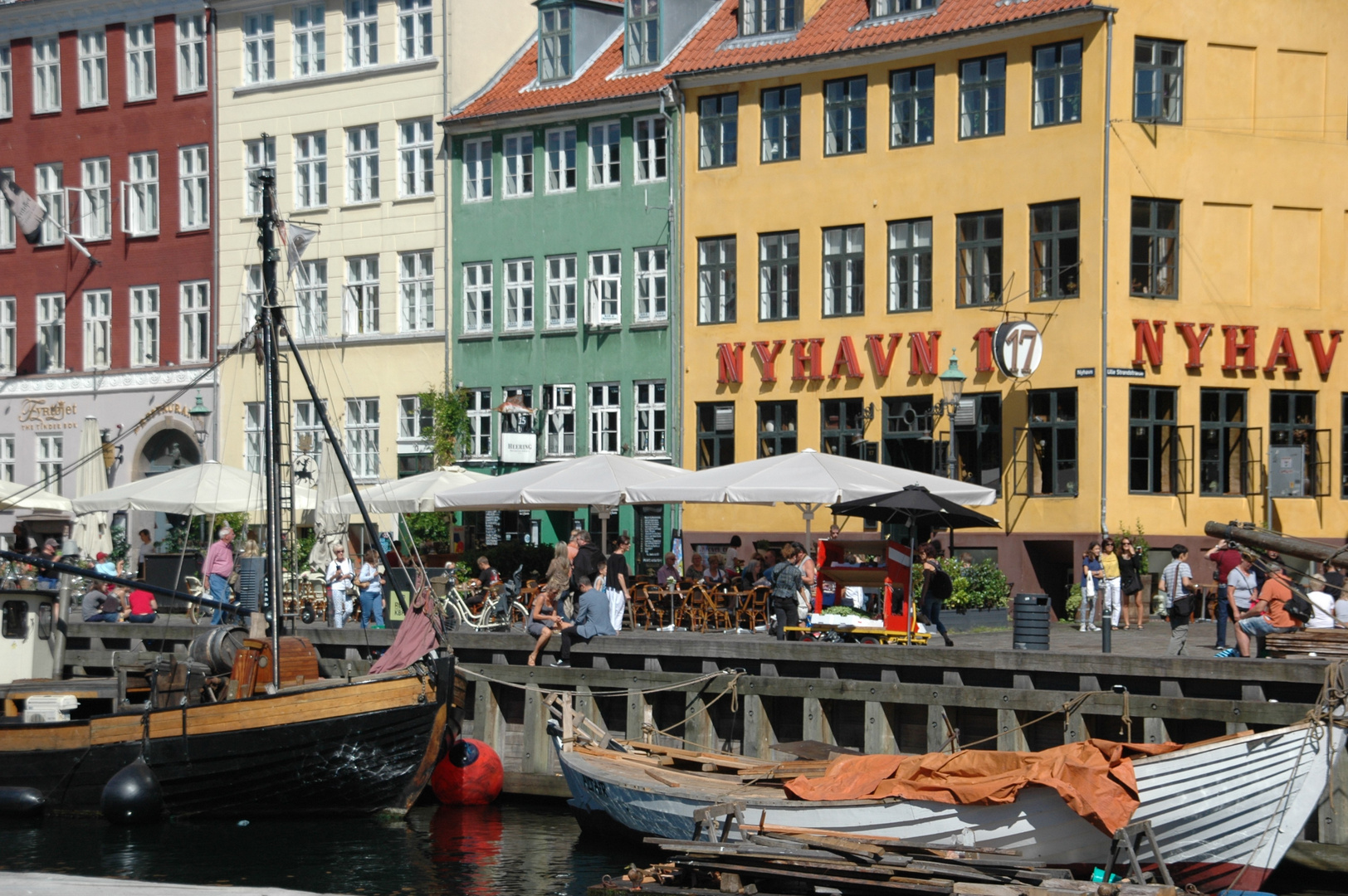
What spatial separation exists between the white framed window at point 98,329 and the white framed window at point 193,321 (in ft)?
7.85

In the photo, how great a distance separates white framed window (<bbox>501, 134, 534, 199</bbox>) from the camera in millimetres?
44656

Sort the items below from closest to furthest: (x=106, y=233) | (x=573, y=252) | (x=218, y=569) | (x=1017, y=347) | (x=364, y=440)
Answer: (x=218, y=569) < (x=1017, y=347) < (x=573, y=252) < (x=364, y=440) < (x=106, y=233)

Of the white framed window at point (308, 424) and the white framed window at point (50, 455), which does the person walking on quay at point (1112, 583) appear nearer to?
the white framed window at point (308, 424)

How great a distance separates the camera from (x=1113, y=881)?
16.8 meters

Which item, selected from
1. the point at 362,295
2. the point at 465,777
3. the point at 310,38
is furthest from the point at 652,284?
the point at 465,777

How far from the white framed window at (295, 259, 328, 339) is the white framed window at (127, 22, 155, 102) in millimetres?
6792

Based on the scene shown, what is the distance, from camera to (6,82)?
53.0 metres

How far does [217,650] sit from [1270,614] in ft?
41.4

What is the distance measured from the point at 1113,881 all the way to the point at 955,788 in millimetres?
1554

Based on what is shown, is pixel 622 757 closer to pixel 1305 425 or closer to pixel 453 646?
pixel 453 646

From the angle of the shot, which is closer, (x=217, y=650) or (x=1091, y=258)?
(x=217, y=650)

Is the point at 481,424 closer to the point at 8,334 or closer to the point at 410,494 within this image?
the point at 410,494

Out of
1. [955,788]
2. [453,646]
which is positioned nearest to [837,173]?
[453,646]

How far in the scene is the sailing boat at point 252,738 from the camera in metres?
23.0
